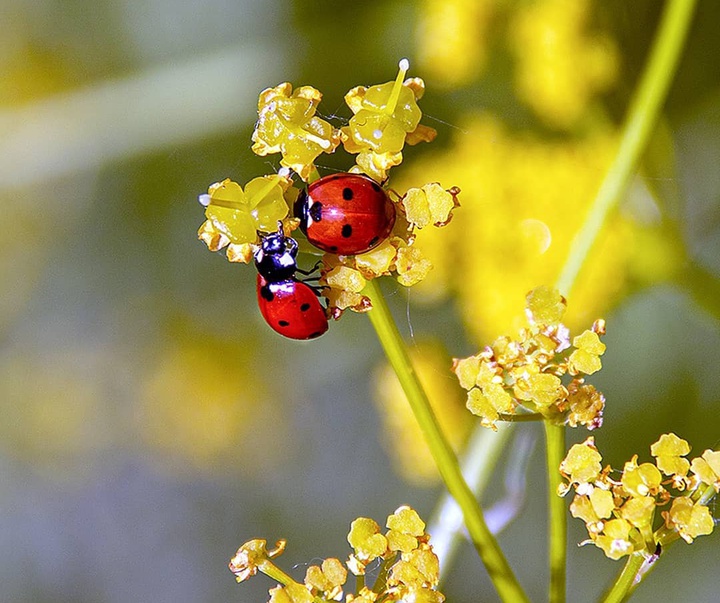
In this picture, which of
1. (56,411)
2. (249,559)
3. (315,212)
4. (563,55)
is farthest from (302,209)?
(56,411)

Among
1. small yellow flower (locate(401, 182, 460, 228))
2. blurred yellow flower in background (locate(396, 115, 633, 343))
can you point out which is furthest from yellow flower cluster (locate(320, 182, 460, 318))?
blurred yellow flower in background (locate(396, 115, 633, 343))

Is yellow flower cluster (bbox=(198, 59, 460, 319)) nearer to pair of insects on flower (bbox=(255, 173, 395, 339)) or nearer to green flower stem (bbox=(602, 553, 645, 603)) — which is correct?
pair of insects on flower (bbox=(255, 173, 395, 339))

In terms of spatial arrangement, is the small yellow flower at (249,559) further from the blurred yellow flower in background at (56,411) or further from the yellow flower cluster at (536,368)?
the blurred yellow flower in background at (56,411)

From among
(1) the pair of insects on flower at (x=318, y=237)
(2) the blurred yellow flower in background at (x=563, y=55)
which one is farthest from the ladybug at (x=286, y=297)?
(2) the blurred yellow flower in background at (x=563, y=55)

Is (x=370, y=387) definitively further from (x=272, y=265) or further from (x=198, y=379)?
(x=272, y=265)

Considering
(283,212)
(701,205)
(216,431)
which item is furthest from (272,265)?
(216,431)

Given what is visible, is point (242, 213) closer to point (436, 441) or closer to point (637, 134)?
point (436, 441)
